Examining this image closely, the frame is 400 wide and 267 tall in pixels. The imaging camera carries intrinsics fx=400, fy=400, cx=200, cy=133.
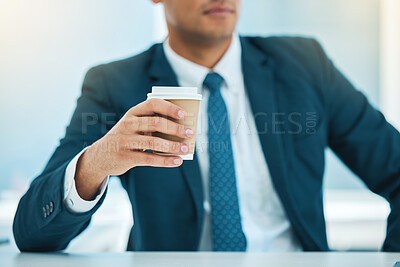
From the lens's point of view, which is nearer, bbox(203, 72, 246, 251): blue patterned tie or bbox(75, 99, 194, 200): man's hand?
bbox(75, 99, 194, 200): man's hand

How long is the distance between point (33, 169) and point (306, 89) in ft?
5.82

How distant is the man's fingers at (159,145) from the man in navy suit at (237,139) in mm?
338

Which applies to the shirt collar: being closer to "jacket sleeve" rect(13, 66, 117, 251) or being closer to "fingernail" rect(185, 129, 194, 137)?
"jacket sleeve" rect(13, 66, 117, 251)

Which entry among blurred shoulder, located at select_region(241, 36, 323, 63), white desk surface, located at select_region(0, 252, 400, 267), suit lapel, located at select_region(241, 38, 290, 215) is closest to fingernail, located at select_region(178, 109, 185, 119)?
white desk surface, located at select_region(0, 252, 400, 267)

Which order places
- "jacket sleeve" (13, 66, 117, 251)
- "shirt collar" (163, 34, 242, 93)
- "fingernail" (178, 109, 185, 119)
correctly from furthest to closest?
"shirt collar" (163, 34, 242, 93)
"jacket sleeve" (13, 66, 117, 251)
"fingernail" (178, 109, 185, 119)

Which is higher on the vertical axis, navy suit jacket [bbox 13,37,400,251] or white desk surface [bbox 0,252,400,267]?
navy suit jacket [bbox 13,37,400,251]

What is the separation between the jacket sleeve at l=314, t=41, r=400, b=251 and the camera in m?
1.17

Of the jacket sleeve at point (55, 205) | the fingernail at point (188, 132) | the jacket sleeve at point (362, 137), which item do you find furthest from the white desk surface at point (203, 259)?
the jacket sleeve at point (362, 137)

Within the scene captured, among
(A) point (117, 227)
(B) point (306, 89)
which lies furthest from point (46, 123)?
(B) point (306, 89)

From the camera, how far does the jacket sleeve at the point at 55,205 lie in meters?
0.89

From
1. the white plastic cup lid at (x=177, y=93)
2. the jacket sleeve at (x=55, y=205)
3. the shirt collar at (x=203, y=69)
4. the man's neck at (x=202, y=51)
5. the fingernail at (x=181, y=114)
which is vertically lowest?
the jacket sleeve at (x=55, y=205)

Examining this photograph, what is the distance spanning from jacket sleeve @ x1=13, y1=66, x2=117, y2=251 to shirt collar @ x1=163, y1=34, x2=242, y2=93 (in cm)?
27

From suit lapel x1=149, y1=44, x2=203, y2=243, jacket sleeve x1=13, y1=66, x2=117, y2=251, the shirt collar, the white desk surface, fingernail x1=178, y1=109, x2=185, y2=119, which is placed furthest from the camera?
the shirt collar

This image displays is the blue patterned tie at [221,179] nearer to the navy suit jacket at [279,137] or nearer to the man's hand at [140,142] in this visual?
the navy suit jacket at [279,137]
